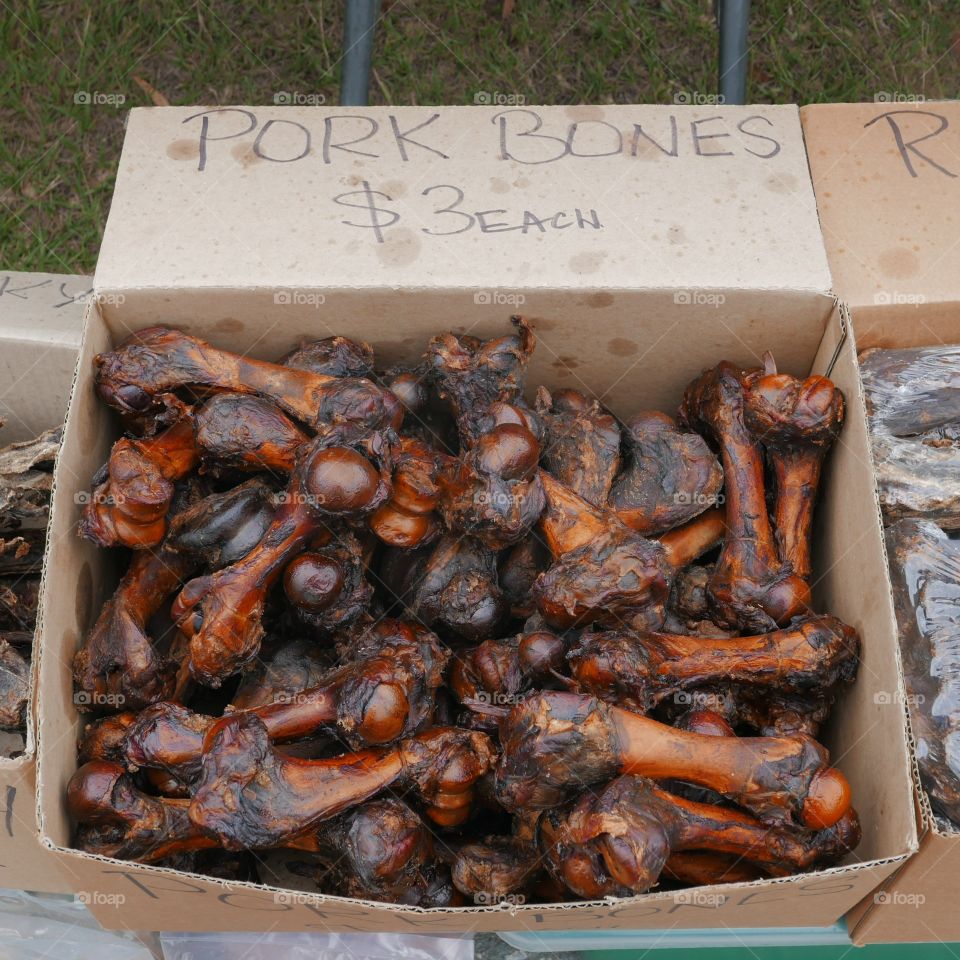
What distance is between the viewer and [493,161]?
7.18 feet

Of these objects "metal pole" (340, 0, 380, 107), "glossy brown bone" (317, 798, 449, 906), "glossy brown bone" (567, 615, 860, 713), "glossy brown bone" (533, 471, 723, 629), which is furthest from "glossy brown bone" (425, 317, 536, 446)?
"metal pole" (340, 0, 380, 107)

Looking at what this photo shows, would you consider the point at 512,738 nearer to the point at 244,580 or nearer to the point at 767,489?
the point at 244,580

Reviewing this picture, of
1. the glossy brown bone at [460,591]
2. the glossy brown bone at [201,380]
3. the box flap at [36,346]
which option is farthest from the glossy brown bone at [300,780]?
the box flap at [36,346]

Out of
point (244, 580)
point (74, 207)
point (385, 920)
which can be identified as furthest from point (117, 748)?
point (74, 207)

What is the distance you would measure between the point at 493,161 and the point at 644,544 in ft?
3.22

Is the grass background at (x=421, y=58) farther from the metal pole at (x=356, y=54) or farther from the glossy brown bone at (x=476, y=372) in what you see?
the glossy brown bone at (x=476, y=372)

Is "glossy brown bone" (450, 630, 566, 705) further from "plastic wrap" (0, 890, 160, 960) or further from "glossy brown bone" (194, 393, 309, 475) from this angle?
"plastic wrap" (0, 890, 160, 960)

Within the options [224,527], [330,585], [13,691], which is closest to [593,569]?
[330,585]

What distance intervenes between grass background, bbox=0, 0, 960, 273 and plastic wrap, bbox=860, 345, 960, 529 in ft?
7.32

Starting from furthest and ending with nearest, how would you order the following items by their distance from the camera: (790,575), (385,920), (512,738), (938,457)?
1. (938,457)
2. (790,575)
3. (385,920)
4. (512,738)

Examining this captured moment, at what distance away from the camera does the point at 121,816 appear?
5.23ft

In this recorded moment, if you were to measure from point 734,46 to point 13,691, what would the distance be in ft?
7.66

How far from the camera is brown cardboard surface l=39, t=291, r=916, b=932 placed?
4.98 ft

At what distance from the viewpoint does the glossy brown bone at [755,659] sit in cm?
164
